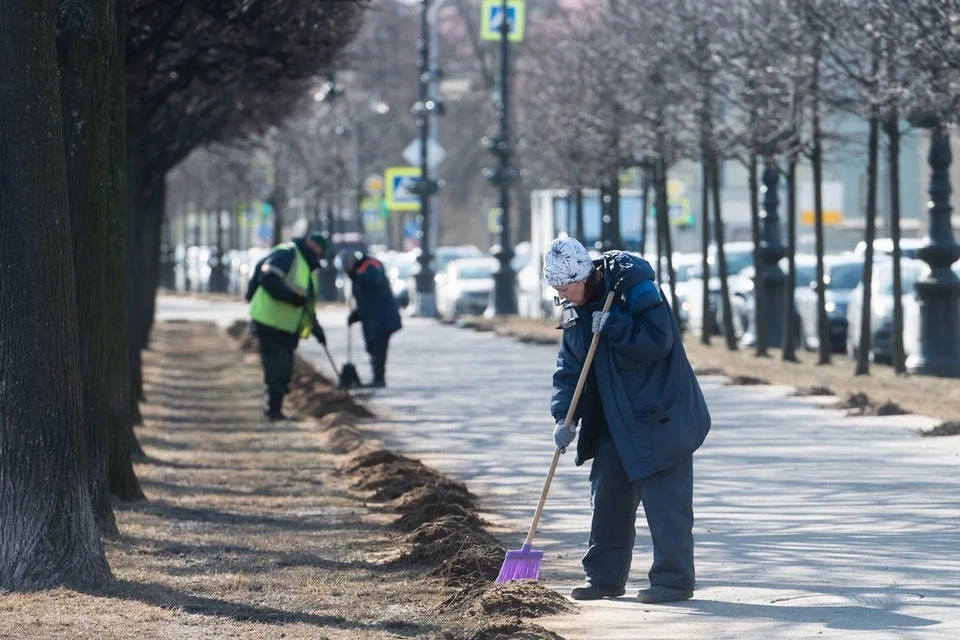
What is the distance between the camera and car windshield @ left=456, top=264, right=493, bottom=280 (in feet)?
148

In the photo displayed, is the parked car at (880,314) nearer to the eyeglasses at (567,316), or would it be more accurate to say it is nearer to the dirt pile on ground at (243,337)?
the dirt pile on ground at (243,337)

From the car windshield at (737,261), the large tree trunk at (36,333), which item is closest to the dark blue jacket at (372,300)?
the large tree trunk at (36,333)

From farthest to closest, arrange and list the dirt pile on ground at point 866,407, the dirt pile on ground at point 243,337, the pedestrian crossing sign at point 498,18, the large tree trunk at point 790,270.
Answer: the pedestrian crossing sign at point 498,18 < the dirt pile on ground at point 243,337 < the large tree trunk at point 790,270 < the dirt pile on ground at point 866,407

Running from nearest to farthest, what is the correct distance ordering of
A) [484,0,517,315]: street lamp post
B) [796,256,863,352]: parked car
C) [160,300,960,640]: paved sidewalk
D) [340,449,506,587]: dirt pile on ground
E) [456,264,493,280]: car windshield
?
[160,300,960,640]: paved sidewalk
[340,449,506,587]: dirt pile on ground
[796,256,863,352]: parked car
[484,0,517,315]: street lamp post
[456,264,493,280]: car windshield

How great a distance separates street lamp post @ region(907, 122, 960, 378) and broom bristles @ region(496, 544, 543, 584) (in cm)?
1252

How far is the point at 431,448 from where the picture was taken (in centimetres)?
1481

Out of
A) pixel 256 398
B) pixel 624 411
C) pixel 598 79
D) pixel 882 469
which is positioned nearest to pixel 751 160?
pixel 598 79

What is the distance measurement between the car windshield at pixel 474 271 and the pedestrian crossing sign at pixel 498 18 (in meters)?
8.74

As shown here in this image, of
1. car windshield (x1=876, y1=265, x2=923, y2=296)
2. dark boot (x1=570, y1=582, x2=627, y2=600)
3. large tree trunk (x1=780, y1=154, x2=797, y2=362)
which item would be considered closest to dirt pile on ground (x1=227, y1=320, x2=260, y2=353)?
large tree trunk (x1=780, y1=154, x2=797, y2=362)

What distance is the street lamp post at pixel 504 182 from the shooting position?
120 ft

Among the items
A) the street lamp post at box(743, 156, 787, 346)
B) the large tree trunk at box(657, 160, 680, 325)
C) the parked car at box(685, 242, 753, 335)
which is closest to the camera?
the street lamp post at box(743, 156, 787, 346)

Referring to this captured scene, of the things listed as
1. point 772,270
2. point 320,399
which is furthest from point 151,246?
point 772,270

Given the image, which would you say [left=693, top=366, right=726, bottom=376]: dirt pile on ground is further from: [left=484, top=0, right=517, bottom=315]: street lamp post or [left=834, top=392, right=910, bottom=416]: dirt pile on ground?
[left=484, top=0, right=517, bottom=315]: street lamp post

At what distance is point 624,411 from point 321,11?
853 centimetres
